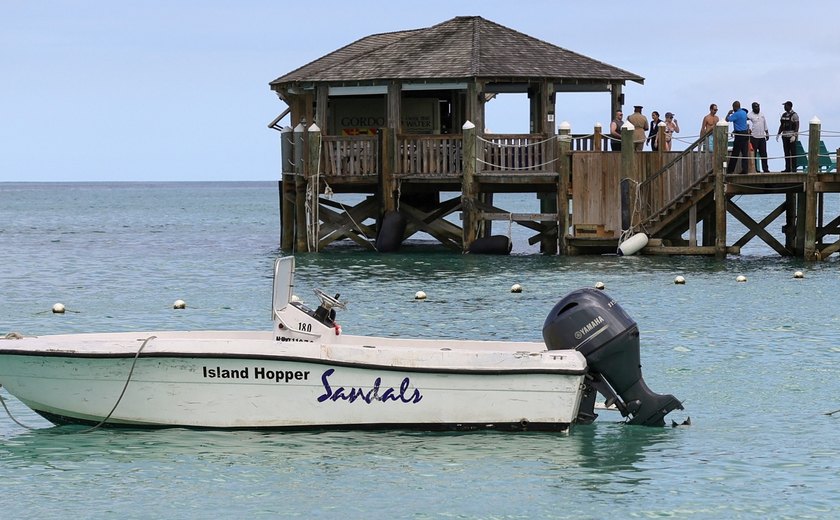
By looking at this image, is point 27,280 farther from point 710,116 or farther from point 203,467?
point 203,467

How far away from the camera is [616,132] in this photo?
3459 centimetres

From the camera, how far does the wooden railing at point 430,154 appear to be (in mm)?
35250

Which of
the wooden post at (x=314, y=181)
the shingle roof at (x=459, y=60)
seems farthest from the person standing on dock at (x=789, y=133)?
→ the wooden post at (x=314, y=181)

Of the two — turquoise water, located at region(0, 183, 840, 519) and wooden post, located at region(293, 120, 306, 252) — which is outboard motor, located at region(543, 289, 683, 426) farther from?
wooden post, located at region(293, 120, 306, 252)

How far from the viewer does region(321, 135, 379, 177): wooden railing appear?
36000 mm

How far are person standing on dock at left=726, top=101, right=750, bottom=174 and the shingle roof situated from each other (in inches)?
175

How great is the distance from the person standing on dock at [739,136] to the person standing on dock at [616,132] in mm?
2671

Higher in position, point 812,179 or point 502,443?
point 812,179

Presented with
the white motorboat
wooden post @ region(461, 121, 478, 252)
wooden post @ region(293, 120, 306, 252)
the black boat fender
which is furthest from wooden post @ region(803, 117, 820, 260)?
the white motorboat

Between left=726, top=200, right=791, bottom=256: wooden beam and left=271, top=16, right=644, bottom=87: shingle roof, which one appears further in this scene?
left=271, top=16, right=644, bottom=87: shingle roof

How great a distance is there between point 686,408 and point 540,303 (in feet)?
34.4

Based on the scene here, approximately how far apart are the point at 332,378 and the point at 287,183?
82.0 feet

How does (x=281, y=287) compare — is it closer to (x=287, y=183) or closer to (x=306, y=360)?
(x=306, y=360)

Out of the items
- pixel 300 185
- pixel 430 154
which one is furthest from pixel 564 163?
pixel 300 185
